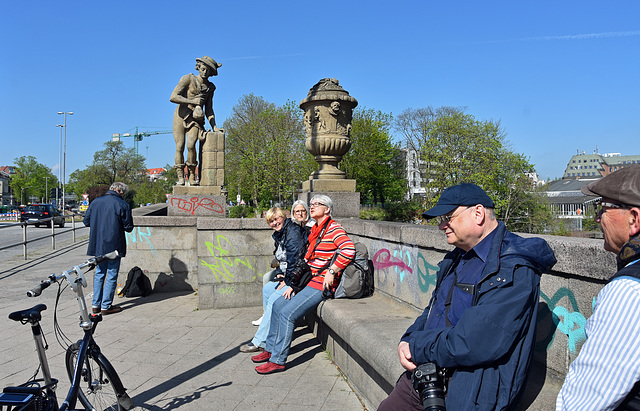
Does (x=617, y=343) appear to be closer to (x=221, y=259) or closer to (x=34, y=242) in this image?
(x=221, y=259)

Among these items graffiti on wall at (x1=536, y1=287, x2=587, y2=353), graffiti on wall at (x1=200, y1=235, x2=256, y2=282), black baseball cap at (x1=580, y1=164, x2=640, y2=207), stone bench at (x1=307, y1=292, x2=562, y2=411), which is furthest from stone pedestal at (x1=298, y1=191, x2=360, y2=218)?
black baseball cap at (x1=580, y1=164, x2=640, y2=207)

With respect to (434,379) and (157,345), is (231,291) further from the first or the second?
(434,379)

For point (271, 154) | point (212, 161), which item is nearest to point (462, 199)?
point (212, 161)

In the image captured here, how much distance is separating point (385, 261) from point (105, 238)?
13.6 feet

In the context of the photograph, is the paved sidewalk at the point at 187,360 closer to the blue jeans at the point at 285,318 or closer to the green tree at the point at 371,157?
the blue jeans at the point at 285,318

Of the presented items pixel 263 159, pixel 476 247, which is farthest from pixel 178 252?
pixel 263 159

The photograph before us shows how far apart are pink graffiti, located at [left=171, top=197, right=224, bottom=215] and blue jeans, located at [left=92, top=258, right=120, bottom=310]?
2684 mm

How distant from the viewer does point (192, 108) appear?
978cm

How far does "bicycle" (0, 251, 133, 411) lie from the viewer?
2508 millimetres

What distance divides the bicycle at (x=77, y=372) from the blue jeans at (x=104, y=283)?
3.69m

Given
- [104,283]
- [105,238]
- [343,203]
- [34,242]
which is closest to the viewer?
[105,238]

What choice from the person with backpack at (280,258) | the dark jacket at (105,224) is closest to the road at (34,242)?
the dark jacket at (105,224)

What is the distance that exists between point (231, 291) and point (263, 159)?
3415 centimetres

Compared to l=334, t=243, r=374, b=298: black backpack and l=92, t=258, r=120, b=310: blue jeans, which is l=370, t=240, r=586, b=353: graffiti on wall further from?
l=92, t=258, r=120, b=310: blue jeans
